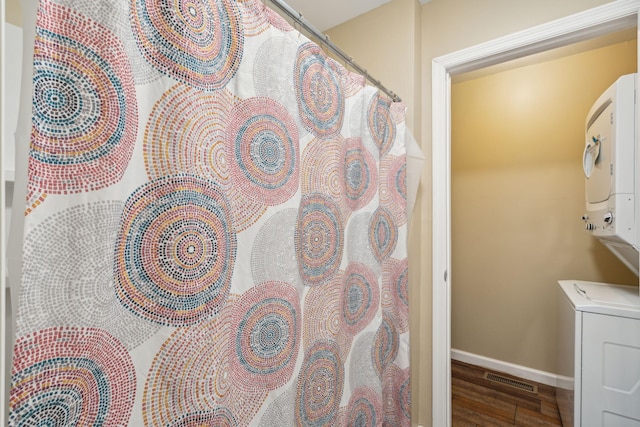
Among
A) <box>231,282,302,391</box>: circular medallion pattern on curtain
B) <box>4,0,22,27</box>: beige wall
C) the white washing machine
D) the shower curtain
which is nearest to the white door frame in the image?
the white washing machine

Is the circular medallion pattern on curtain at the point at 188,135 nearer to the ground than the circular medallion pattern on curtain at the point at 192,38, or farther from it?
nearer to the ground

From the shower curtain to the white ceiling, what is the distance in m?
0.82

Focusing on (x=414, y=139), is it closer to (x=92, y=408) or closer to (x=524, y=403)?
(x=92, y=408)

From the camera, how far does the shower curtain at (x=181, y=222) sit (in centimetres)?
51

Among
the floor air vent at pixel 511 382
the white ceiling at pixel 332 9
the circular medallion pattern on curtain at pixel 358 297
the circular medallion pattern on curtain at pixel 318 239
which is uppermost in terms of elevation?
the white ceiling at pixel 332 9

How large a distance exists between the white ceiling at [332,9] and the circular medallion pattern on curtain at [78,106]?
140 cm

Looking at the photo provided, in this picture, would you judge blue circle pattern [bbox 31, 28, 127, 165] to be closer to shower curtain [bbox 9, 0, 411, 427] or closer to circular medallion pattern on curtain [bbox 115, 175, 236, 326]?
shower curtain [bbox 9, 0, 411, 427]

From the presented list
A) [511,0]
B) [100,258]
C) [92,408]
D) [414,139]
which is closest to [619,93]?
[511,0]

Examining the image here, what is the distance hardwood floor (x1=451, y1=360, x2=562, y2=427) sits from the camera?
1911mm

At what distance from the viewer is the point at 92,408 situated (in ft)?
1.81

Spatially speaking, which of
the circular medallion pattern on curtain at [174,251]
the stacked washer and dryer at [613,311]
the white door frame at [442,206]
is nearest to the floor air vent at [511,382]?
the stacked washer and dryer at [613,311]

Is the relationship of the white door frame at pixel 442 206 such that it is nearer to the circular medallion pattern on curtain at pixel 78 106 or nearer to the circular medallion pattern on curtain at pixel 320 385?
the circular medallion pattern on curtain at pixel 320 385

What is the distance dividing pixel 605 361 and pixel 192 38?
1918 mm

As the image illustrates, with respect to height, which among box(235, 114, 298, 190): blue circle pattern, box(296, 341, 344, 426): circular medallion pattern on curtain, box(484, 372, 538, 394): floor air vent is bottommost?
box(484, 372, 538, 394): floor air vent
